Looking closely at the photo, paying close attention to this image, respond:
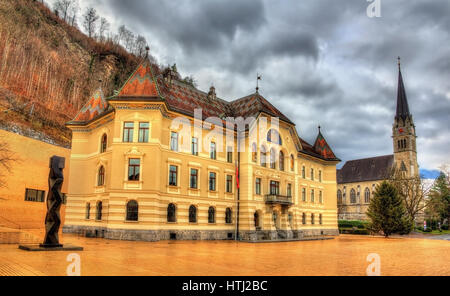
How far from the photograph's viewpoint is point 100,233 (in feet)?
96.5

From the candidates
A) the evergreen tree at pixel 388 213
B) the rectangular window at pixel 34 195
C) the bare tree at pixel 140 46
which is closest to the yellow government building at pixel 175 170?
the rectangular window at pixel 34 195

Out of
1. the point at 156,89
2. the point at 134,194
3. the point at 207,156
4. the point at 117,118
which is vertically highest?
the point at 156,89

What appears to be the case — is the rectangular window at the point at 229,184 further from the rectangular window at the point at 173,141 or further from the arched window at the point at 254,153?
the rectangular window at the point at 173,141

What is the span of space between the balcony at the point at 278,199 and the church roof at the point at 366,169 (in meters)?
67.1

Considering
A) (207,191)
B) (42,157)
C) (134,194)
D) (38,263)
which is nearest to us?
(38,263)

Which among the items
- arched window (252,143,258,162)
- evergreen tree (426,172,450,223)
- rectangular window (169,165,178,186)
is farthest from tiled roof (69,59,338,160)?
evergreen tree (426,172,450,223)

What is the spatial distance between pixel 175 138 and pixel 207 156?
3.94 metres

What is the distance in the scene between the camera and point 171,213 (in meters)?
30.2

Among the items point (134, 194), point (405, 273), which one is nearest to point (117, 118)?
point (134, 194)

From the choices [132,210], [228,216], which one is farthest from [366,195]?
[132,210]

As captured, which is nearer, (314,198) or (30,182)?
(30,182)

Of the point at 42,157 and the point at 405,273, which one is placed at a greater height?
the point at 42,157
